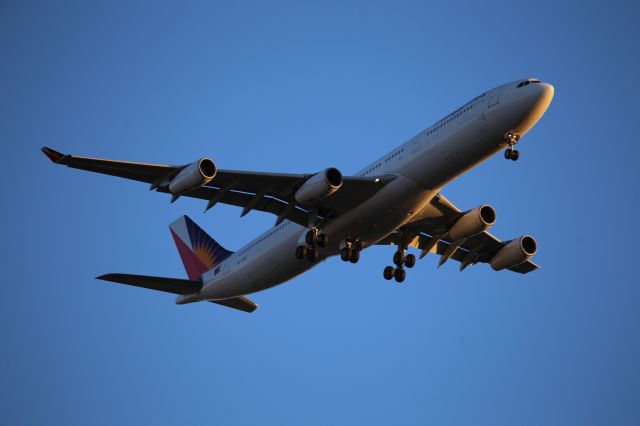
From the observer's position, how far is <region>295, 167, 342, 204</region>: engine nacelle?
32.8 metres

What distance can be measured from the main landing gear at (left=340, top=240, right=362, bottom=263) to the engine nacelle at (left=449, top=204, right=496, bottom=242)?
513 cm

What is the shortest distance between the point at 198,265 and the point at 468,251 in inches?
565

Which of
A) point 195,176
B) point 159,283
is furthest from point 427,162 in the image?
point 159,283

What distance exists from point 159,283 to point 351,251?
33.5 ft

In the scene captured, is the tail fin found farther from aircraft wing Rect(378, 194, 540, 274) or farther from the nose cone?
the nose cone

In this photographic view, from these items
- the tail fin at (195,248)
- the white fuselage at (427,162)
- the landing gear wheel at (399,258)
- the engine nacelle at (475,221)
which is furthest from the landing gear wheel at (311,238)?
the tail fin at (195,248)

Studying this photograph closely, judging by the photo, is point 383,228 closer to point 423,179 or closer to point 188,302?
point 423,179

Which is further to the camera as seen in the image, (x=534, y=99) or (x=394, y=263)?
(x=394, y=263)

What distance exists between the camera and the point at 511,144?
106 feet

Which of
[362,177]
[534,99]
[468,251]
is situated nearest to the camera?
[534,99]

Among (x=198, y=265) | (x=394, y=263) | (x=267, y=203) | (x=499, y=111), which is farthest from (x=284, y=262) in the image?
(x=499, y=111)

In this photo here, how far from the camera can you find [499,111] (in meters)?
32.1

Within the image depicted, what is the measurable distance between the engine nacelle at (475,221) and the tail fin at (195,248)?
12896 mm

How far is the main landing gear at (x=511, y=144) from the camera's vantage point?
32.0m
